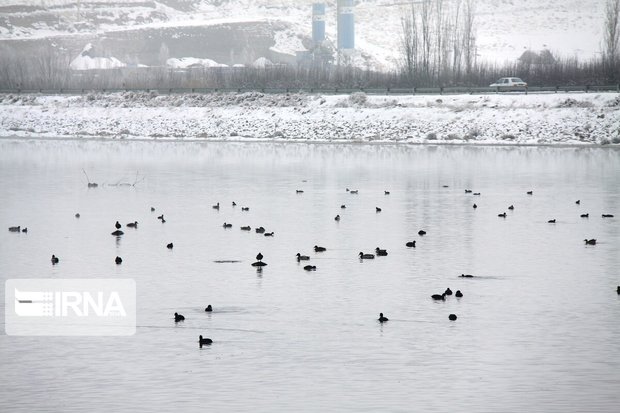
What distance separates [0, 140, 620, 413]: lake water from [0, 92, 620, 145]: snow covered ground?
28.8 meters

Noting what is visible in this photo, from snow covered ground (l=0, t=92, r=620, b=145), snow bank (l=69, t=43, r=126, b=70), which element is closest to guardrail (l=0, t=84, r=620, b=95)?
snow covered ground (l=0, t=92, r=620, b=145)

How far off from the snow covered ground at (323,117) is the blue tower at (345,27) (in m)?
99.6

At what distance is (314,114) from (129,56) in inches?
4846

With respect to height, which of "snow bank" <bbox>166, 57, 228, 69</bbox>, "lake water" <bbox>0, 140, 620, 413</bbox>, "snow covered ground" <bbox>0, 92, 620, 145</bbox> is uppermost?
"snow bank" <bbox>166, 57, 228, 69</bbox>

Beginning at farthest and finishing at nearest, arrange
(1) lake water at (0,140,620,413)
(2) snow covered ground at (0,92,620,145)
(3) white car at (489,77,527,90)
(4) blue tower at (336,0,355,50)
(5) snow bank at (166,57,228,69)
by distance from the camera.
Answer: (4) blue tower at (336,0,355,50) → (5) snow bank at (166,57,228,69) → (3) white car at (489,77,527,90) → (2) snow covered ground at (0,92,620,145) → (1) lake water at (0,140,620,413)

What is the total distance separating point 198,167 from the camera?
51969 millimetres

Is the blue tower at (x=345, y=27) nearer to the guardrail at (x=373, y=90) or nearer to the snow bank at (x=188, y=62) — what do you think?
the snow bank at (x=188, y=62)

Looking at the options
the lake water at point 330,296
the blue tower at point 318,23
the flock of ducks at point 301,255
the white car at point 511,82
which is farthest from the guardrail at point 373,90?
the blue tower at point 318,23

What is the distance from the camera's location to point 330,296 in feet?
66.0

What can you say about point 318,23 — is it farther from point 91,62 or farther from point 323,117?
point 323,117

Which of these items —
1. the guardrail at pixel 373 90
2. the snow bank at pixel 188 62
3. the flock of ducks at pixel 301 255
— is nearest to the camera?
the flock of ducks at pixel 301 255

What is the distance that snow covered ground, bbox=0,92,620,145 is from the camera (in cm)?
7144

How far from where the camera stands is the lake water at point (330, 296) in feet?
46.5

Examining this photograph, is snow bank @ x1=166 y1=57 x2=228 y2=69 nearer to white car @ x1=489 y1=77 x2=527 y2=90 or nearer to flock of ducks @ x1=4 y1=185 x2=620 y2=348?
white car @ x1=489 y1=77 x2=527 y2=90
